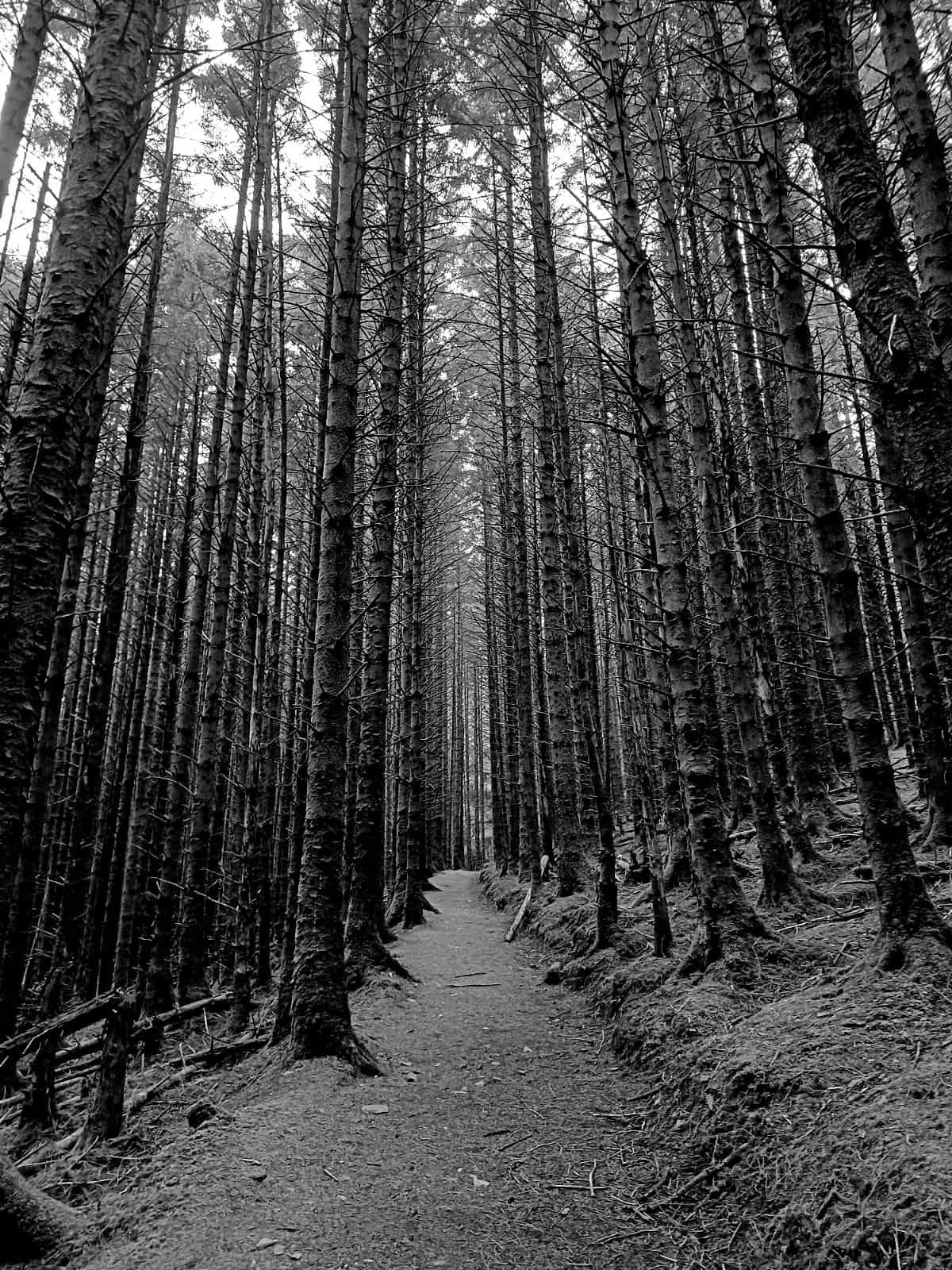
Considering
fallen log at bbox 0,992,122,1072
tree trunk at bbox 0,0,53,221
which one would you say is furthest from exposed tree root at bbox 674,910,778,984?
tree trunk at bbox 0,0,53,221

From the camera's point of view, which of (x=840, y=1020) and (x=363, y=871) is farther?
(x=363, y=871)

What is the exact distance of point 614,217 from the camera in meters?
5.15

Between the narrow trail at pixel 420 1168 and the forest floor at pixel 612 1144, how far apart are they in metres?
0.01

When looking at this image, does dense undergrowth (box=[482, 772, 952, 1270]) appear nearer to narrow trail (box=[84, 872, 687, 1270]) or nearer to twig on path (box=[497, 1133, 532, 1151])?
narrow trail (box=[84, 872, 687, 1270])

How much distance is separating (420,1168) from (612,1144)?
1013 millimetres

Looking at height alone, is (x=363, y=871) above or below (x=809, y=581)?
below

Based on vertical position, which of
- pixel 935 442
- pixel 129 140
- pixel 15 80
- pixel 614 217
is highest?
pixel 15 80

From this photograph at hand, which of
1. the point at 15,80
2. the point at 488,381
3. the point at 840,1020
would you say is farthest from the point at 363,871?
the point at 488,381

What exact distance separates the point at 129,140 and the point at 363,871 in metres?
6.89

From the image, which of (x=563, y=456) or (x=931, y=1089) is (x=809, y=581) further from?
(x=931, y=1089)

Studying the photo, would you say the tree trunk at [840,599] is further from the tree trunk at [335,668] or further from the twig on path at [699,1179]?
the tree trunk at [335,668]

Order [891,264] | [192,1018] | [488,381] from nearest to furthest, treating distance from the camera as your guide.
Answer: [891,264]
[192,1018]
[488,381]

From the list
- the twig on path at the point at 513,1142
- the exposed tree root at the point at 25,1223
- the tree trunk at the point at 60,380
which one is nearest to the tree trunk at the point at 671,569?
the twig on path at the point at 513,1142

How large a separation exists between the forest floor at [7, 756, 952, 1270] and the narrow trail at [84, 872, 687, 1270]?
13 mm
